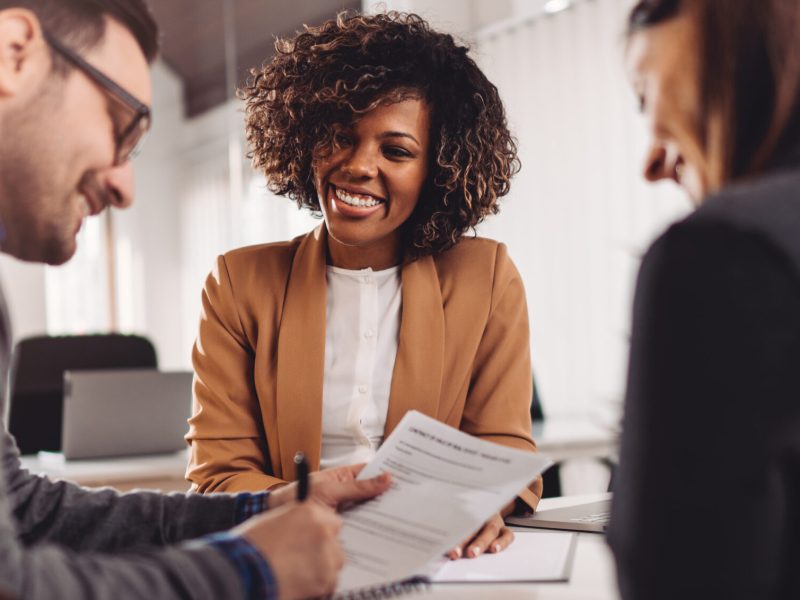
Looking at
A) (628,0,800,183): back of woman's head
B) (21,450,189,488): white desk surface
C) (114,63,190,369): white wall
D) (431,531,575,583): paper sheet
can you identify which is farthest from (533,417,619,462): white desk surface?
(114,63,190,369): white wall

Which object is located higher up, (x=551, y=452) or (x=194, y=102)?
(x=194, y=102)

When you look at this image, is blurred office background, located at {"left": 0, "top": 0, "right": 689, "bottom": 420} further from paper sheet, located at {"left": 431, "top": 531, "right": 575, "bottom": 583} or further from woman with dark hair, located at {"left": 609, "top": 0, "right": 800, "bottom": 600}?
woman with dark hair, located at {"left": 609, "top": 0, "right": 800, "bottom": 600}

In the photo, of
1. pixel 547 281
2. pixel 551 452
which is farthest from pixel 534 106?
pixel 551 452

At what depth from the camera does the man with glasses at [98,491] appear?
0.79 m

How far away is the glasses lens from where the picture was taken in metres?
1.10

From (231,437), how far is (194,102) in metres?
6.15

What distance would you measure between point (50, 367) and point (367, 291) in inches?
73.3

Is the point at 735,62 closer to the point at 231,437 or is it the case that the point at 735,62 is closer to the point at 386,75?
the point at 386,75

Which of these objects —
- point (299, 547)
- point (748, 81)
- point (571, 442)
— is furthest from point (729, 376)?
point (571, 442)

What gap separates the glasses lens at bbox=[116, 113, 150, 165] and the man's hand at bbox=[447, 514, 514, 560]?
0.73 m

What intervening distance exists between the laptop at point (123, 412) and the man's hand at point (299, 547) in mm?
1874

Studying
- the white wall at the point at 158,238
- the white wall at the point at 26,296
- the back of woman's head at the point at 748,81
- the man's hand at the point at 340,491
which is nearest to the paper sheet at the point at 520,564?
the man's hand at the point at 340,491

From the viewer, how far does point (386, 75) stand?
172 cm

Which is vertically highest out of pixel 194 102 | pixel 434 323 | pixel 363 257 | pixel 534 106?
pixel 194 102
